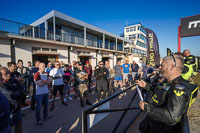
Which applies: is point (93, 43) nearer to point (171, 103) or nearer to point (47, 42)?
point (47, 42)

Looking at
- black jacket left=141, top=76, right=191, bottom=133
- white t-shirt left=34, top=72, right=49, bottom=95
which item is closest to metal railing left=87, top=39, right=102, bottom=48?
white t-shirt left=34, top=72, right=49, bottom=95

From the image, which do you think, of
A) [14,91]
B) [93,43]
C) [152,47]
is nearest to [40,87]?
[14,91]

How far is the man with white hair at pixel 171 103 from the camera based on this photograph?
3.21 feet

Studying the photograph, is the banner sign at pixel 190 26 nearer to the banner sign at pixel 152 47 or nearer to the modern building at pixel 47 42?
the banner sign at pixel 152 47

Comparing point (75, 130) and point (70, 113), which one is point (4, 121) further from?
point (70, 113)

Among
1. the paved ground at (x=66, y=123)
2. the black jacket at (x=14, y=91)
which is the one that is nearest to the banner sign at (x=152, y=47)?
the paved ground at (x=66, y=123)

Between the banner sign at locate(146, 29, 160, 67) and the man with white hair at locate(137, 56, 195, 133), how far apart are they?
3232 mm

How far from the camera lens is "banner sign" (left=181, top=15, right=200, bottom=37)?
4407 millimetres

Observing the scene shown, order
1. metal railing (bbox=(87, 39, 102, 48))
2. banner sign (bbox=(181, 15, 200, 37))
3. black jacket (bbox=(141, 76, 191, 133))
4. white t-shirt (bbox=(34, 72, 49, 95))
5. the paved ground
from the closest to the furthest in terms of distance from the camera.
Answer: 1. black jacket (bbox=(141, 76, 191, 133))
2. the paved ground
3. white t-shirt (bbox=(34, 72, 49, 95))
4. banner sign (bbox=(181, 15, 200, 37))
5. metal railing (bbox=(87, 39, 102, 48))

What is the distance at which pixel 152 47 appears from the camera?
4.15 m

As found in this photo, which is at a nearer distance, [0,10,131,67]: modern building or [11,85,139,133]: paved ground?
[11,85,139,133]: paved ground

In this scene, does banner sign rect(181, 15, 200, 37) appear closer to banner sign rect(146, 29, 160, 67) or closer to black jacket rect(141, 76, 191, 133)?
banner sign rect(146, 29, 160, 67)

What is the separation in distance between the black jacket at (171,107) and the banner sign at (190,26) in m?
5.29

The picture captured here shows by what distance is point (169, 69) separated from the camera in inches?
49.6
